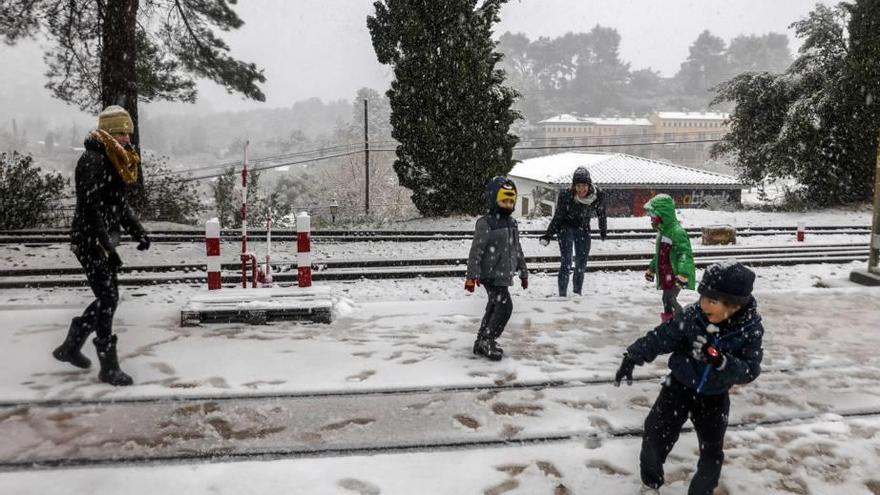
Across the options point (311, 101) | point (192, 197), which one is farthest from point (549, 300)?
point (311, 101)

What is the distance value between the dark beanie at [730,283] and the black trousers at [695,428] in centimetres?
54

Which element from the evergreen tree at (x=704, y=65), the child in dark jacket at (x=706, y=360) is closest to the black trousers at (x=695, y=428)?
the child in dark jacket at (x=706, y=360)

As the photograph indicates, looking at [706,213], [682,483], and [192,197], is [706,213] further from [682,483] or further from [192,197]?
[682,483]

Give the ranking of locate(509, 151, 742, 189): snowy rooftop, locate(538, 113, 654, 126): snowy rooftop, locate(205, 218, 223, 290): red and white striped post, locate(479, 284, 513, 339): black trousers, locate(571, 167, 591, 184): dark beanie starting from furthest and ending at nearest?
1. locate(538, 113, 654, 126): snowy rooftop
2. locate(509, 151, 742, 189): snowy rooftop
3. locate(571, 167, 591, 184): dark beanie
4. locate(205, 218, 223, 290): red and white striped post
5. locate(479, 284, 513, 339): black trousers

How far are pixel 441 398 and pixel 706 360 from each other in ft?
7.07

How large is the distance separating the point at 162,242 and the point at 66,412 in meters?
9.31

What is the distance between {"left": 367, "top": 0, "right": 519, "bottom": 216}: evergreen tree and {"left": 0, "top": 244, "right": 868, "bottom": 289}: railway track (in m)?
8.10

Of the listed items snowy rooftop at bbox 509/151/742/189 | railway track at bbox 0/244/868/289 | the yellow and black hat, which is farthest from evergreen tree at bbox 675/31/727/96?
the yellow and black hat

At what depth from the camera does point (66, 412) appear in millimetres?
4242

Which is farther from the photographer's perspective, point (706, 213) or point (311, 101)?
point (311, 101)

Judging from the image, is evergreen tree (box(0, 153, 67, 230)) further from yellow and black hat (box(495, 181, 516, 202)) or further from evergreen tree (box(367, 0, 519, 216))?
yellow and black hat (box(495, 181, 516, 202))

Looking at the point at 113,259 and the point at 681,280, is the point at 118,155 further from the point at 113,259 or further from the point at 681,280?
the point at 681,280

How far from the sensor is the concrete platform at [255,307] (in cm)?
642

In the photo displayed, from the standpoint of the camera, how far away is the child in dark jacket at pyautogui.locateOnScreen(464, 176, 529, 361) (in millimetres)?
5316
